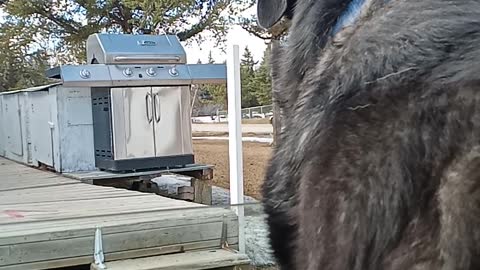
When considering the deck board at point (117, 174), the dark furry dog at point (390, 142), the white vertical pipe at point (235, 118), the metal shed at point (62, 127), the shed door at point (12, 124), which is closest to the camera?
the dark furry dog at point (390, 142)

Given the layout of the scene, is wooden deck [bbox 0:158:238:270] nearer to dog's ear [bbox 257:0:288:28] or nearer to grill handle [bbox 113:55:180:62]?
dog's ear [bbox 257:0:288:28]

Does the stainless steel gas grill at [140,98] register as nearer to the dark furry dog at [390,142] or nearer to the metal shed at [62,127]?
the metal shed at [62,127]

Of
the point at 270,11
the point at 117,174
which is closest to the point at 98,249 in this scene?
the point at 270,11

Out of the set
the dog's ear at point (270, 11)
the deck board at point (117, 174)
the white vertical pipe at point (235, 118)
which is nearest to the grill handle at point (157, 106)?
the deck board at point (117, 174)

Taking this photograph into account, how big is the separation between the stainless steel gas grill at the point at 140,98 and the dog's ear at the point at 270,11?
12.3 feet

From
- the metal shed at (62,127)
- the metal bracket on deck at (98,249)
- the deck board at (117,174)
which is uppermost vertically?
the metal shed at (62,127)

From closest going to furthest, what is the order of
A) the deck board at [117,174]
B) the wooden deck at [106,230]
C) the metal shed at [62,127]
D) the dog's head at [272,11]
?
1. the dog's head at [272,11]
2. the wooden deck at [106,230]
3. the deck board at [117,174]
4. the metal shed at [62,127]

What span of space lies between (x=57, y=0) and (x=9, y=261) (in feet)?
26.1

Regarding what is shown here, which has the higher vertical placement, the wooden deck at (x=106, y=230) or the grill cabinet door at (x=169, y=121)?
the grill cabinet door at (x=169, y=121)

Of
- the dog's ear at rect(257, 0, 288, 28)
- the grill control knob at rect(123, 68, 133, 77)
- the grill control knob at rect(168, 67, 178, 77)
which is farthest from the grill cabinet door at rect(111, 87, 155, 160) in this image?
the dog's ear at rect(257, 0, 288, 28)

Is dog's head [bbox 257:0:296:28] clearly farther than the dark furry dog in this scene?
Yes

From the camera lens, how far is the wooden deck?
2652 mm

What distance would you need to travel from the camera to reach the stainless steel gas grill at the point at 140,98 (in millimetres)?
5227

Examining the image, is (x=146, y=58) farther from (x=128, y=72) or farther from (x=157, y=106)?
(x=157, y=106)
